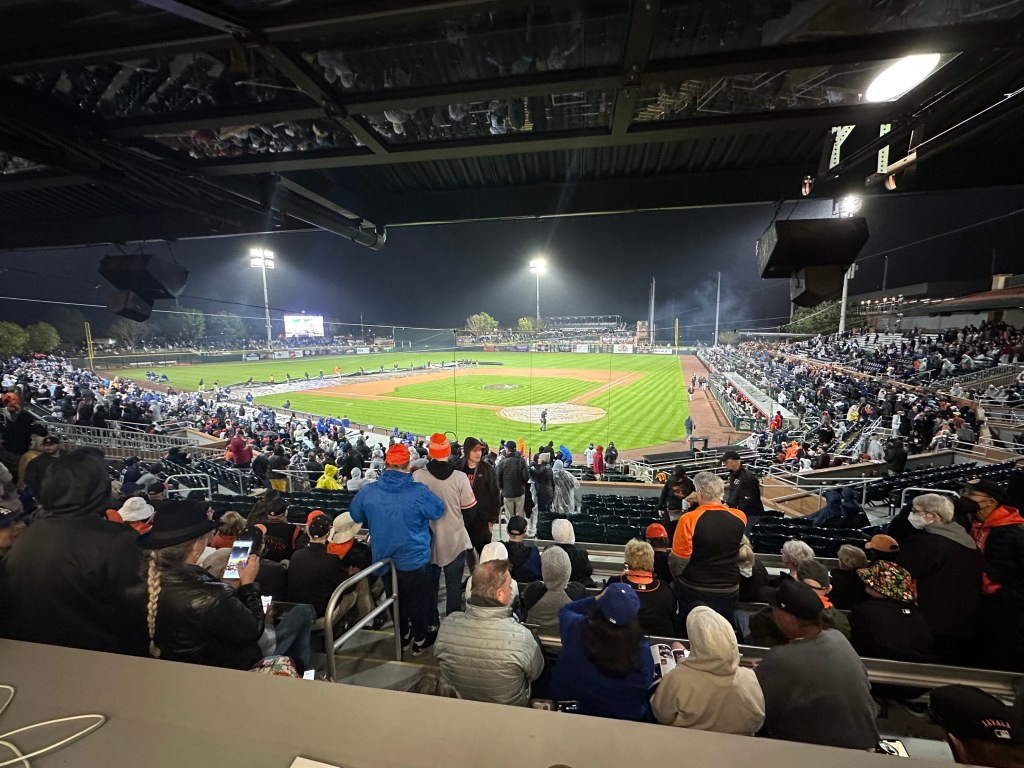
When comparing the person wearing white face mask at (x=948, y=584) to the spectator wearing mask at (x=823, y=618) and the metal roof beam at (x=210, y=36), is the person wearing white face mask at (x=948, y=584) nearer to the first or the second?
the spectator wearing mask at (x=823, y=618)

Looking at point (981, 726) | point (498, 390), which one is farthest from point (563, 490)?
point (498, 390)

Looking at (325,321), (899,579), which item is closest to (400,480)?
(899,579)

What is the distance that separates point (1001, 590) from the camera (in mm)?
2613

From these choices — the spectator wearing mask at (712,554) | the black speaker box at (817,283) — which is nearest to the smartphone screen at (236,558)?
the spectator wearing mask at (712,554)

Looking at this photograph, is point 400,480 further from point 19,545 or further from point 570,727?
point 570,727

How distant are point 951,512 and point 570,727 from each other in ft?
11.5

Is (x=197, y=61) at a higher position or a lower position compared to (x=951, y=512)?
higher

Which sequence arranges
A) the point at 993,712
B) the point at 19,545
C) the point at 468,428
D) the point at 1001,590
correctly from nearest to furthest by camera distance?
the point at 993,712 < the point at 19,545 < the point at 1001,590 < the point at 468,428

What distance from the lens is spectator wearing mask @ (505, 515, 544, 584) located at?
3471 mm

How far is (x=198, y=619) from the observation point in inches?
68.1

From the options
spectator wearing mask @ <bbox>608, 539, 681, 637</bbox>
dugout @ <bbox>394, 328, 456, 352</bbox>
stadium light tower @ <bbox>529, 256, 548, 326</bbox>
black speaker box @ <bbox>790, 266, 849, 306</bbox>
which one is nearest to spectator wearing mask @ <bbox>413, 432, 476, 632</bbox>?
spectator wearing mask @ <bbox>608, 539, 681, 637</bbox>

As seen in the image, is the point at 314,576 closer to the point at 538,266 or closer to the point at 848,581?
the point at 848,581

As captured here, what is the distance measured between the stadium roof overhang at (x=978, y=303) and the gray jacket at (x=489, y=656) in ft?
56.6

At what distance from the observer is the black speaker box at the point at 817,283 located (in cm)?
326
